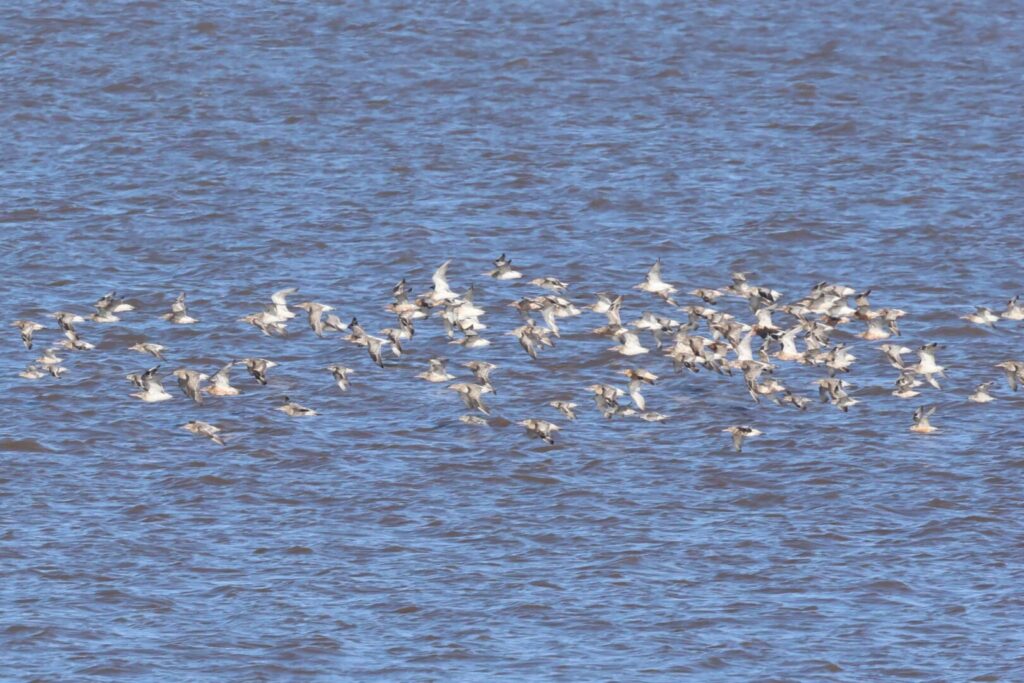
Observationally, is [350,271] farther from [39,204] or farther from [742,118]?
[742,118]

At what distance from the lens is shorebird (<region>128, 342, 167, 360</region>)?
136 ft

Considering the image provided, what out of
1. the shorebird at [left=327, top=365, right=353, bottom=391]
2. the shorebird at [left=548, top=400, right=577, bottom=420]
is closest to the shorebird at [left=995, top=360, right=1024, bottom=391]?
the shorebird at [left=548, top=400, right=577, bottom=420]

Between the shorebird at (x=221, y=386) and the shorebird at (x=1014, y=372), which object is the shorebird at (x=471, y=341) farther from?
the shorebird at (x=1014, y=372)

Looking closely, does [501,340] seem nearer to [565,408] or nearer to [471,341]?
[471,341]

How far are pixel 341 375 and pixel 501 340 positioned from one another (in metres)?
4.68

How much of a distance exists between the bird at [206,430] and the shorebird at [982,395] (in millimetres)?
13054

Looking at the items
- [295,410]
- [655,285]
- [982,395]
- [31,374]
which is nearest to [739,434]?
[982,395]

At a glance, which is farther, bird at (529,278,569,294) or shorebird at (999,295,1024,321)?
bird at (529,278,569,294)

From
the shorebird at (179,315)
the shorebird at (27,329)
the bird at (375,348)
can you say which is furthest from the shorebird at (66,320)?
the bird at (375,348)

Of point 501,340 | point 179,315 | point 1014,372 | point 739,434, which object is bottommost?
point 501,340

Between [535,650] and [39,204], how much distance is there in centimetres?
2640

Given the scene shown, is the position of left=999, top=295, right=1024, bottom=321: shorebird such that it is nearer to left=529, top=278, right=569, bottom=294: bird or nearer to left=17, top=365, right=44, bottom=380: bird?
left=529, top=278, right=569, bottom=294: bird

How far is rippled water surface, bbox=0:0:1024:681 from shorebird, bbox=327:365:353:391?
377 millimetres

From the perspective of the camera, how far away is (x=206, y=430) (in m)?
37.9
